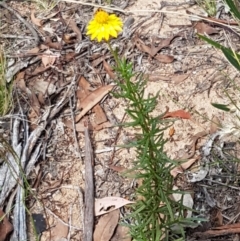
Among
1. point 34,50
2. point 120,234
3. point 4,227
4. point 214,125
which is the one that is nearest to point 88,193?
point 120,234

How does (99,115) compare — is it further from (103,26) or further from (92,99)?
(103,26)

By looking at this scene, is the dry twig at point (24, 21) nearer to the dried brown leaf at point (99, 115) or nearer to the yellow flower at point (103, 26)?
the dried brown leaf at point (99, 115)

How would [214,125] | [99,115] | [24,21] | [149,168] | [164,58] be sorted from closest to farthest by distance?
[149,168] < [214,125] < [99,115] < [164,58] < [24,21]

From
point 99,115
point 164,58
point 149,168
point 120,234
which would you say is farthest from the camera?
point 164,58

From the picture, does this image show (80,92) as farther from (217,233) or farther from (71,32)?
(217,233)

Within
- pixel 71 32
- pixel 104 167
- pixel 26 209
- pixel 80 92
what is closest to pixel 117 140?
pixel 104 167

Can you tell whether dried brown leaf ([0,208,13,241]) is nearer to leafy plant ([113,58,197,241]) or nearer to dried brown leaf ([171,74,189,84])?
leafy plant ([113,58,197,241])

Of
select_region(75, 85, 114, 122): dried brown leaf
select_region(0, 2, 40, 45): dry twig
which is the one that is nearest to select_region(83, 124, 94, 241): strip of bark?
select_region(75, 85, 114, 122): dried brown leaf
